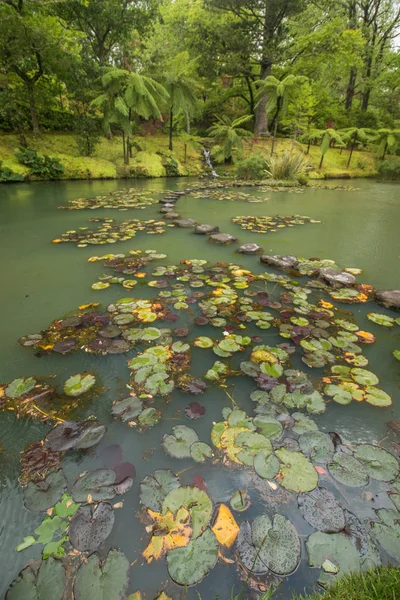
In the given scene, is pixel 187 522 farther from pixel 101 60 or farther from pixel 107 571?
pixel 101 60

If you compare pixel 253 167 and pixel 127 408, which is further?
pixel 253 167

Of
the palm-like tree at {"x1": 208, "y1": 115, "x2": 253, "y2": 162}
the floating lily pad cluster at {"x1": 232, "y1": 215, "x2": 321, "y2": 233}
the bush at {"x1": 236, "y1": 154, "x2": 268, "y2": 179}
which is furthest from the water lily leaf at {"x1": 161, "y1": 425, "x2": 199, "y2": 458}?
the palm-like tree at {"x1": 208, "y1": 115, "x2": 253, "y2": 162}

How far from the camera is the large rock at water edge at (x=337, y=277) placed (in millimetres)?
2641

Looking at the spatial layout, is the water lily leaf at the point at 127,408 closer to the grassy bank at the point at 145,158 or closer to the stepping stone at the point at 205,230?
the stepping stone at the point at 205,230

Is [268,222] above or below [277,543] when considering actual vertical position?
above

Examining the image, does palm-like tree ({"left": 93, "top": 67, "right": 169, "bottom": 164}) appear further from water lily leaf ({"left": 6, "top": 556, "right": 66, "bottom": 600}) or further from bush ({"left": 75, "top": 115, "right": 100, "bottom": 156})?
water lily leaf ({"left": 6, "top": 556, "right": 66, "bottom": 600})

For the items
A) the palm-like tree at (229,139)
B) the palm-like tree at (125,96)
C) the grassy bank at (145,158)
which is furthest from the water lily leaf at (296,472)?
the palm-like tree at (229,139)

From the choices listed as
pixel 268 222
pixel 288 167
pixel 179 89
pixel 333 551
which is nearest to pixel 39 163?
pixel 179 89

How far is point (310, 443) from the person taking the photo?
1204 mm

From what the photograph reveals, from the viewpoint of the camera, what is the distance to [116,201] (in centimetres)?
→ 611

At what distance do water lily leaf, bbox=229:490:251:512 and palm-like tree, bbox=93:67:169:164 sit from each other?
10.7m

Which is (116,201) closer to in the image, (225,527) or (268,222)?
(268,222)

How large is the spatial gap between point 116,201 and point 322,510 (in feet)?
20.7

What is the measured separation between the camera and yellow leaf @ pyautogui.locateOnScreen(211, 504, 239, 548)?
2.95ft
